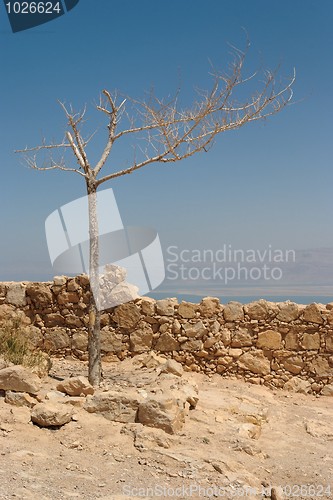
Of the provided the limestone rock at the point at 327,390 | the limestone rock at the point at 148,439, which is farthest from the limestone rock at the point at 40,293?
the limestone rock at the point at 327,390

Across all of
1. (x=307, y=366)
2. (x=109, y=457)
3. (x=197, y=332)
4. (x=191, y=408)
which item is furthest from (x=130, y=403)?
(x=307, y=366)

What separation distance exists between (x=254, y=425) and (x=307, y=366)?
2690mm

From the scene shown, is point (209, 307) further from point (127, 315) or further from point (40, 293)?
point (40, 293)

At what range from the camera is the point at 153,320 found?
9.59 metres

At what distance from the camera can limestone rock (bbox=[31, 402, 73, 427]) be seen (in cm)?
538

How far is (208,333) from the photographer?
30.8ft

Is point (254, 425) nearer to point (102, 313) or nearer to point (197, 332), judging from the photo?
point (197, 332)

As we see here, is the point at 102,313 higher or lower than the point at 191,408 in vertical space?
higher

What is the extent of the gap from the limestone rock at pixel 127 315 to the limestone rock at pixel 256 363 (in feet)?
6.78

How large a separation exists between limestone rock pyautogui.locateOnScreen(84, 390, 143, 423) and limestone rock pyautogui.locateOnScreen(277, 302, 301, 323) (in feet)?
13.2

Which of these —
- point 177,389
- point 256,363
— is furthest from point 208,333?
point 177,389

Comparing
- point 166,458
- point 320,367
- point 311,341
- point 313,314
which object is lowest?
point 320,367

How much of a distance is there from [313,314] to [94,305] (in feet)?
12.6

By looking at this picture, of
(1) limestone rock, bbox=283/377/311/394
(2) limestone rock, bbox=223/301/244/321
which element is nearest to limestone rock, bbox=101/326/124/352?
(2) limestone rock, bbox=223/301/244/321
